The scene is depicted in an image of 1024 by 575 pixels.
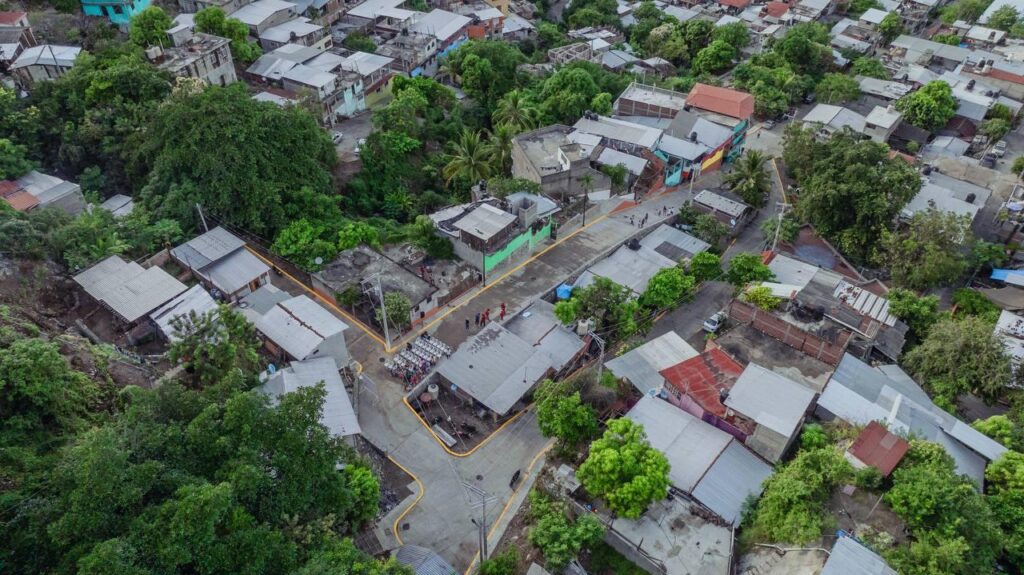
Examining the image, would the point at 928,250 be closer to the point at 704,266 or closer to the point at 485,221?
the point at 704,266

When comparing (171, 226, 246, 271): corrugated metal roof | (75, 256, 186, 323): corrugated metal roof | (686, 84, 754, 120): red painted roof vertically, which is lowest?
(686, 84, 754, 120): red painted roof

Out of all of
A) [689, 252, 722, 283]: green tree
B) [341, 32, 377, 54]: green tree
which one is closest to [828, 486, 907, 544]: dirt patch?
[689, 252, 722, 283]: green tree

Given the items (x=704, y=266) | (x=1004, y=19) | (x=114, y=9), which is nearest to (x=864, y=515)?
(x=704, y=266)

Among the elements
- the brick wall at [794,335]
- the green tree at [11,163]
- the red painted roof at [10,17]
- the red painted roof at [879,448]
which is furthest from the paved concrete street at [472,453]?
the red painted roof at [10,17]

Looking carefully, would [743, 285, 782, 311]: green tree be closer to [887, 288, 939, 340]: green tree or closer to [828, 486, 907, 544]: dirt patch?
[887, 288, 939, 340]: green tree

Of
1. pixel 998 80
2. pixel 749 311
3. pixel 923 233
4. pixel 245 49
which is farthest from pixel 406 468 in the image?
pixel 998 80

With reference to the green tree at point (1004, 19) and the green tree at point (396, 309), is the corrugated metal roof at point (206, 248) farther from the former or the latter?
the green tree at point (1004, 19)
